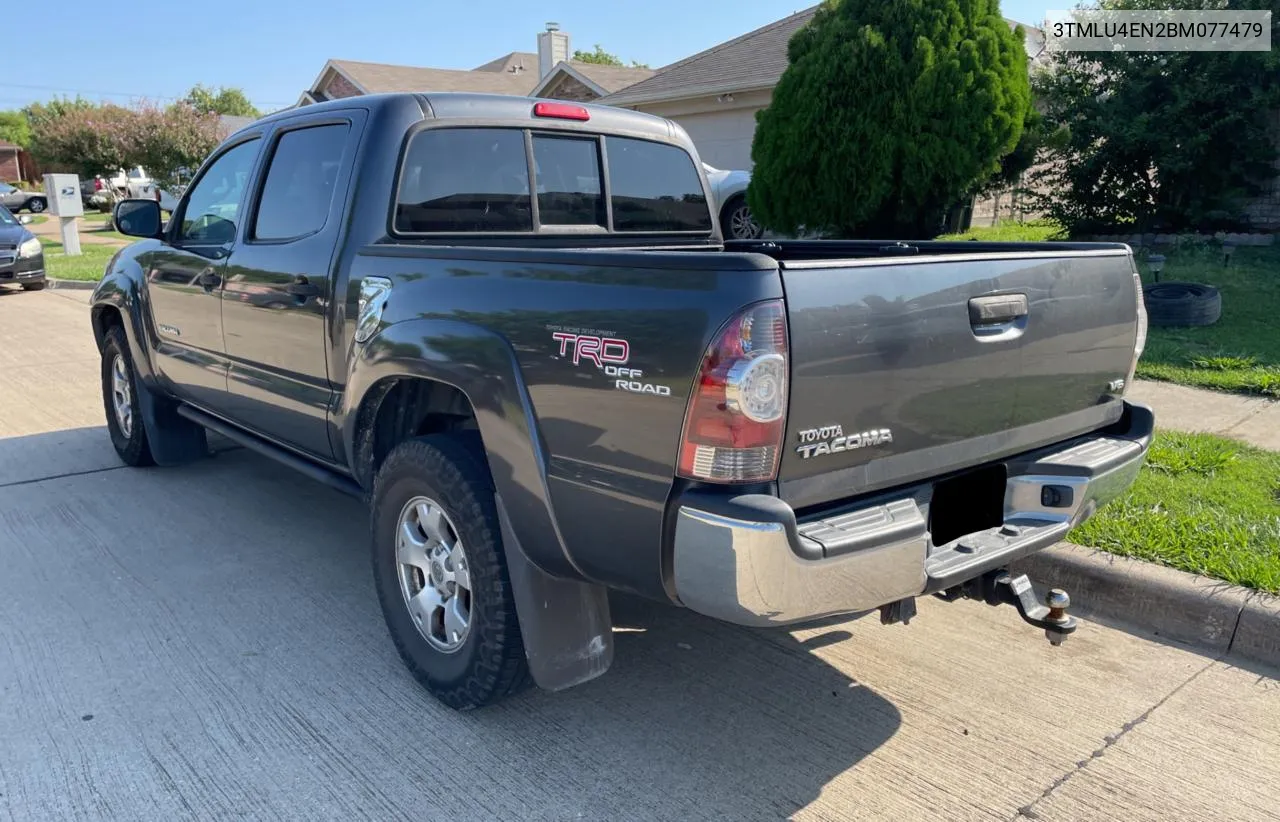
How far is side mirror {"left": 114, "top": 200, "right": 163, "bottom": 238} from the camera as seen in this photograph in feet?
16.9

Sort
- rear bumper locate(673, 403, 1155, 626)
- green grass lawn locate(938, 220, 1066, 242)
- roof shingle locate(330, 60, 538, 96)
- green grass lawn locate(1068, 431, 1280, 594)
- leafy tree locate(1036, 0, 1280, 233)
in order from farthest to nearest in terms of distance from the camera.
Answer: roof shingle locate(330, 60, 538, 96) < green grass lawn locate(938, 220, 1066, 242) < leafy tree locate(1036, 0, 1280, 233) < green grass lawn locate(1068, 431, 1280, 594) < rear bumper locate(673, 403, 1155, 626)

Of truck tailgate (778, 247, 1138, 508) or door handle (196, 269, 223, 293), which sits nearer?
Answer: truck tailgate (778, 247, 1138, 508)

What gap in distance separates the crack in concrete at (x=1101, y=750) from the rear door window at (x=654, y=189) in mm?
2758

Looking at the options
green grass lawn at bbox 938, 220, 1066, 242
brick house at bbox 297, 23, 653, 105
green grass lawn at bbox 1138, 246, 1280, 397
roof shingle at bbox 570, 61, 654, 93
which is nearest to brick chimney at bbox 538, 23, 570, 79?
brick house at bbox 297, 23, 653, 105

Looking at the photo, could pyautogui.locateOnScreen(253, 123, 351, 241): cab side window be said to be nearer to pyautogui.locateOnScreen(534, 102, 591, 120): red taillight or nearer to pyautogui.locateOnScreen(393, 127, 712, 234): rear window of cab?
pyautogui.locateOnScreen(393, 127, 712, 234): rear window of cab

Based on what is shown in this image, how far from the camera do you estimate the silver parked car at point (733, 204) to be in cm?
1330

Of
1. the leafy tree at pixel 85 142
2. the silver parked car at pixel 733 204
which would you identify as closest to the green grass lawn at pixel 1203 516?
the silver parked car at pixel 733 204

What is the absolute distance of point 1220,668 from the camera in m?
3.61

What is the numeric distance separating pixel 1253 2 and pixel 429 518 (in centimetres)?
1133

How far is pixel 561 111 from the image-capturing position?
13.8 ft

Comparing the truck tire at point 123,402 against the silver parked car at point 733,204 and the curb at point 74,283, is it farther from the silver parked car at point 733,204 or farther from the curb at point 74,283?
the curb at point 74,283

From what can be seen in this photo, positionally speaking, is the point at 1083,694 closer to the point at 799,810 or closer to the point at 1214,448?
the point at 799,810

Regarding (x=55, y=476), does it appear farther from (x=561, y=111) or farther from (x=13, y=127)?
(x=13, y=127)

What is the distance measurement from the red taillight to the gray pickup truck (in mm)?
12
